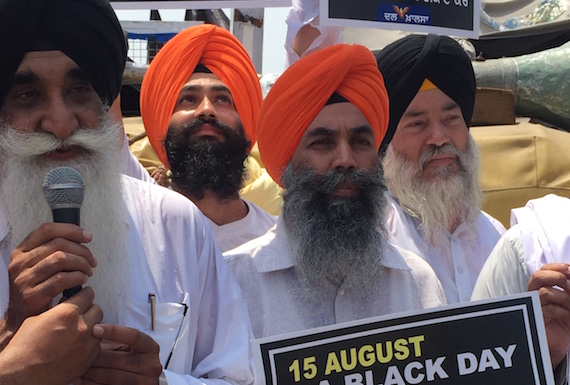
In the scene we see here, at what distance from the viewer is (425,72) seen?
467cm

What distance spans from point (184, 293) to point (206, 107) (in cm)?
217

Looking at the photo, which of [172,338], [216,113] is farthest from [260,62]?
[172,338]

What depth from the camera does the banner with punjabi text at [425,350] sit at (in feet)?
9.00

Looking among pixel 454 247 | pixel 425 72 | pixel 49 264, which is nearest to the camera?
pixel 49 264

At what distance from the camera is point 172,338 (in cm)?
270

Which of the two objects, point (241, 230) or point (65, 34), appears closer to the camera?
point (65, 34)

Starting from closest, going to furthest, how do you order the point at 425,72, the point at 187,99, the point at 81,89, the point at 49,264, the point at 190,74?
the point at 49,264 < the point at 81,89 < the point at 425,72 < the point at 187,99 < the point at 190,74

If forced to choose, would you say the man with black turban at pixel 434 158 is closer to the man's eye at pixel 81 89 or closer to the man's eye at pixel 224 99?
the man's eye at pixel 224 99

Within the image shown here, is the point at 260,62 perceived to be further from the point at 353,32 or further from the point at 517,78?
the point at 353,32

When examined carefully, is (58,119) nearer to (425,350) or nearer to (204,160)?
(425,350)

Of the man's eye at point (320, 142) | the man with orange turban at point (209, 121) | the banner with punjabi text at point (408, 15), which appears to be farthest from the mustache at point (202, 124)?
the man's eye at point (320, 142)

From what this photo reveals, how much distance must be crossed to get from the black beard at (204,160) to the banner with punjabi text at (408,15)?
2.35 feet

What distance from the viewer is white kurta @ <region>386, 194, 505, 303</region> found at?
13.7 feet

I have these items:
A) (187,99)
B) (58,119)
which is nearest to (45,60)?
(58,119)
